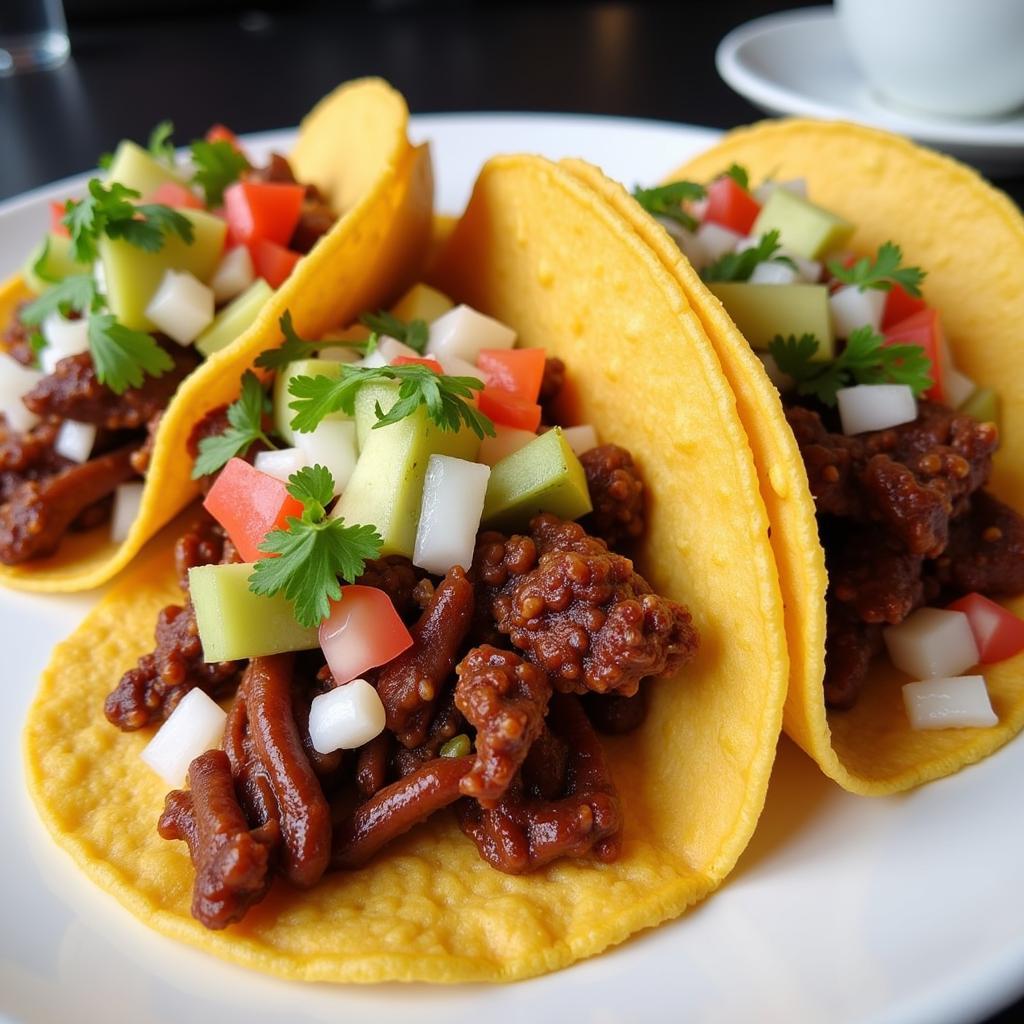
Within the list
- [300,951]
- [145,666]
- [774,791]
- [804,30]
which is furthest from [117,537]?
[804,30]

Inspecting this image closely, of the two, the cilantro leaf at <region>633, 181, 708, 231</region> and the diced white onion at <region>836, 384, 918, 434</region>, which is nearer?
the diced white onion at <region>836, 384, 918, 434</region>

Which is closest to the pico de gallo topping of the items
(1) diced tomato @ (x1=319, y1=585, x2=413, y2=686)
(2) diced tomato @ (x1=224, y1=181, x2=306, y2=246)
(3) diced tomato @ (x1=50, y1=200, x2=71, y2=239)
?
(1) diced tomato @ (x1=319, y1=585, x2=413, y2=686)

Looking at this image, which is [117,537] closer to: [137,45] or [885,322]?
[885,322]

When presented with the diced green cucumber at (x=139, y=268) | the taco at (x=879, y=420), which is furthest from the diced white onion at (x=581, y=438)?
the diced green cucumber at (x=139, y=268)

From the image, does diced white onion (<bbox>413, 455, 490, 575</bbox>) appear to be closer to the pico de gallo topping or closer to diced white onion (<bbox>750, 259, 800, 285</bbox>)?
the pico de gallo topping

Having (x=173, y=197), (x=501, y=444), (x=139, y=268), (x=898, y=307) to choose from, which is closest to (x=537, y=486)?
(x=501, y=444)
